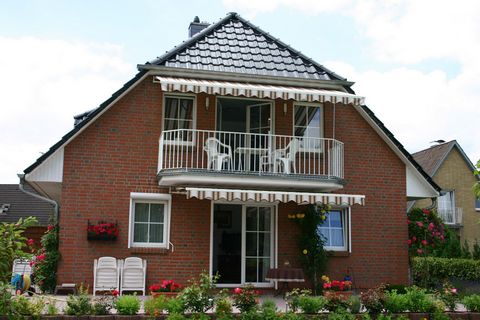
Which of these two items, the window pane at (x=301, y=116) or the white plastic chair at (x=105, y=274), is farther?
the window pane at (x=301, y=116)

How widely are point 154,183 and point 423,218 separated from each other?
8.95m

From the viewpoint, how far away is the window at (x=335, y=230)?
18.0 meters

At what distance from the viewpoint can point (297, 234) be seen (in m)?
17.4

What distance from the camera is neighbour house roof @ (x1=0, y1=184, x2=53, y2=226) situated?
117 feet

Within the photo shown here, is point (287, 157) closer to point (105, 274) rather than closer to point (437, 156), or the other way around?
point (105, 274)

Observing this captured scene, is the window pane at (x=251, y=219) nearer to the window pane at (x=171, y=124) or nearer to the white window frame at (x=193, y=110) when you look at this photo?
the white window frame at (x=193, y=110)

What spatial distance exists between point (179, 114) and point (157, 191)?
241 centimetres

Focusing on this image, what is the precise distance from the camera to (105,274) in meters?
15.6

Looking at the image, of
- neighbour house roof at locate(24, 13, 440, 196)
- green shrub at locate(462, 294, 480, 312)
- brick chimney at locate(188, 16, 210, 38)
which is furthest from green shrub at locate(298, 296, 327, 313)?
brick chimney at locate(188, 16, 210, 38)

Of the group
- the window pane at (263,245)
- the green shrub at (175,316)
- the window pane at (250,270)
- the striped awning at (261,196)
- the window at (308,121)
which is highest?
the window at (308,121)

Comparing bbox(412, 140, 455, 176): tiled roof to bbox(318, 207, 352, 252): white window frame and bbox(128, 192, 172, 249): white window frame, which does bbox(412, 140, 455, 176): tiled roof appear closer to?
bbox(318, 207, 352, 252): white window frame

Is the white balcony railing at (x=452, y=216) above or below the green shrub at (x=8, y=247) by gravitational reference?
above

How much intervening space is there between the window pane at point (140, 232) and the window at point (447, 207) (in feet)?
86.7

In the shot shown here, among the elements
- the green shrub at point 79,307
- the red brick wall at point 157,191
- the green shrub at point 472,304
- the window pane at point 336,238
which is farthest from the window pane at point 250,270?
the green shrub at point 79,307
